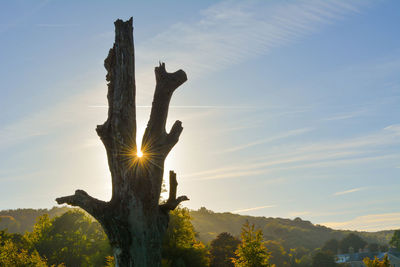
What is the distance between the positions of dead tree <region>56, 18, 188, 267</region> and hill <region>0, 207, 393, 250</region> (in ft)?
343

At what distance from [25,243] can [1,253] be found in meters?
19.9

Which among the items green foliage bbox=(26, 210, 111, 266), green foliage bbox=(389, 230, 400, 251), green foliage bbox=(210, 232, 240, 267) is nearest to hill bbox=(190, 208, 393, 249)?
green foliage bbox=(389, 230, 400, 251)

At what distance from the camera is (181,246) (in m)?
28.9

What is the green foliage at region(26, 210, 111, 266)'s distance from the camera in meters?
49.1

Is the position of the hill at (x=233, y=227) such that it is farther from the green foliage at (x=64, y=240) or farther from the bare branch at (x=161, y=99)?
the bare branch at (x=161, y=99)

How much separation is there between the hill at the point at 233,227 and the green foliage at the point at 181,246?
8018 cm

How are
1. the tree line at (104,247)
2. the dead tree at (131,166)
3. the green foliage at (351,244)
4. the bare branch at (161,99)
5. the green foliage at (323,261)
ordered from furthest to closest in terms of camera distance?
the green foliage at (351,244)
the green foliage at (323,261)
the tree line at (104,247)
the bare branch at (161,99)
the dead tree at (131,166)

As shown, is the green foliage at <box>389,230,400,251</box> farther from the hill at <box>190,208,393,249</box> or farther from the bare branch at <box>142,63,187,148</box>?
the bare branch at <box>142,63,187,148</box>

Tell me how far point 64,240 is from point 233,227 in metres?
125

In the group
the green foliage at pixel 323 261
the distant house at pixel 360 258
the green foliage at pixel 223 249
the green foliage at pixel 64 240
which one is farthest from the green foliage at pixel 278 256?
the green foliage at pixel 64 240

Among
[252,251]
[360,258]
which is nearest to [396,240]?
[360,258]

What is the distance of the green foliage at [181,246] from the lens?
2780 cm

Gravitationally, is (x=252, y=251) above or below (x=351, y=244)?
above

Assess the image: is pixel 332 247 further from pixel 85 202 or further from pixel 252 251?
pixel 85 202
